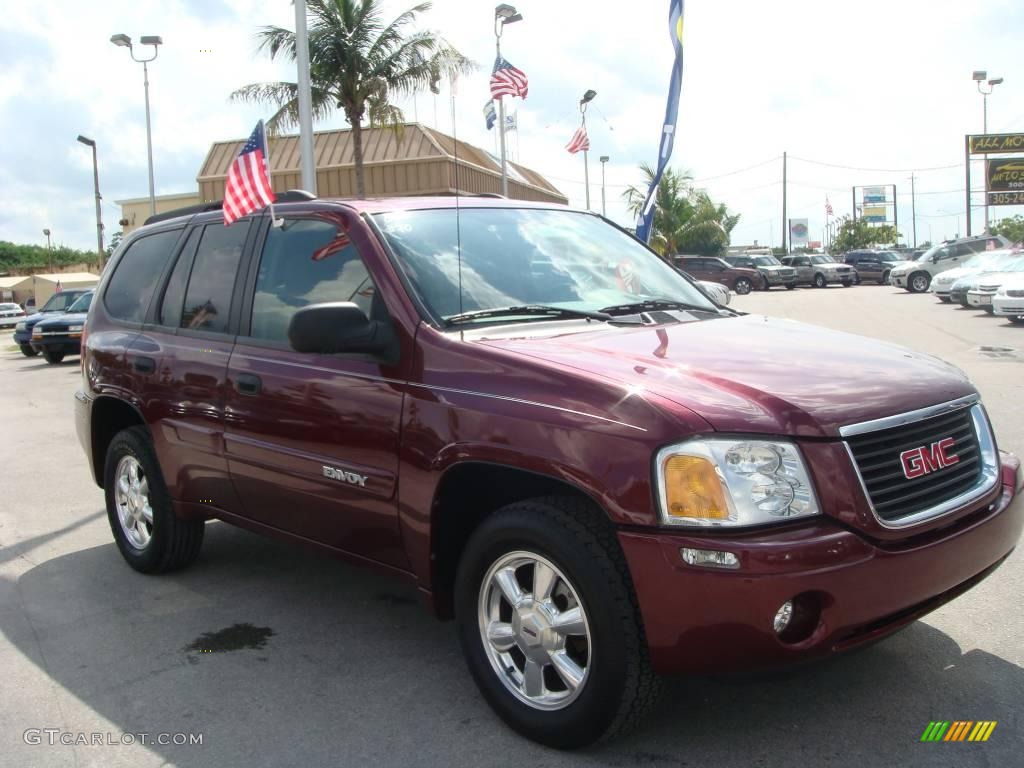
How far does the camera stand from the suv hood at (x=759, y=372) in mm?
2807

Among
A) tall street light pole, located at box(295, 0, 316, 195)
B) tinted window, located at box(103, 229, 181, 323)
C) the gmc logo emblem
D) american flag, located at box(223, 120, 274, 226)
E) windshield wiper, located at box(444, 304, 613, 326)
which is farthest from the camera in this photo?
tall street light pole, located at box(295, 0, 316, 195)

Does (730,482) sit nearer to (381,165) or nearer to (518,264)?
(518,264)

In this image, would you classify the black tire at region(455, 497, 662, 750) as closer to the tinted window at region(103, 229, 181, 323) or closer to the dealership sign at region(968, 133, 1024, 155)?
the tinted window at region(103, 229, 181, 323)

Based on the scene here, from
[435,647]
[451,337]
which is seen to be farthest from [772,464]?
[435,647]

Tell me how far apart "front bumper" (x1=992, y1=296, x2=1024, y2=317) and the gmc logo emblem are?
704 inches

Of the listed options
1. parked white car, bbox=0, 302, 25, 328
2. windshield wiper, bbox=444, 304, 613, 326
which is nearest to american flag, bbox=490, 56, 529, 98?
windshield wiper, bbox=444, 304, 613, 326

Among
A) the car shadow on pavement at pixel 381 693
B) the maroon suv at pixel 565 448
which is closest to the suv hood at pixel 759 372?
the maroon suv at pixel 565 448

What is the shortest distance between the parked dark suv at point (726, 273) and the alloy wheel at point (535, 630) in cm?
3836

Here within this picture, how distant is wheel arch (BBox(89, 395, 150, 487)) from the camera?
5363mm

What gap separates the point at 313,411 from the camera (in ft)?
12.5

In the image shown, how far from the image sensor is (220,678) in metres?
3.84

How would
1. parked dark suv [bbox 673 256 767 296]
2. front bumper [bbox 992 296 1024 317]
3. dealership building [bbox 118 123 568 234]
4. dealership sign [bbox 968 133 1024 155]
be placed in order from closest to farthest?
1. front bumper [bbox 992 296 1024 317]
2. dealership building [bbox 118 123 568 234]
3. parked dark suv [bbox 673 256 767 296]
4. dealership sign [bbox 968 133 1024 155]

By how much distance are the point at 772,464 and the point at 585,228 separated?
220cm

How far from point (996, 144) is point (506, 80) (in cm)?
4242
